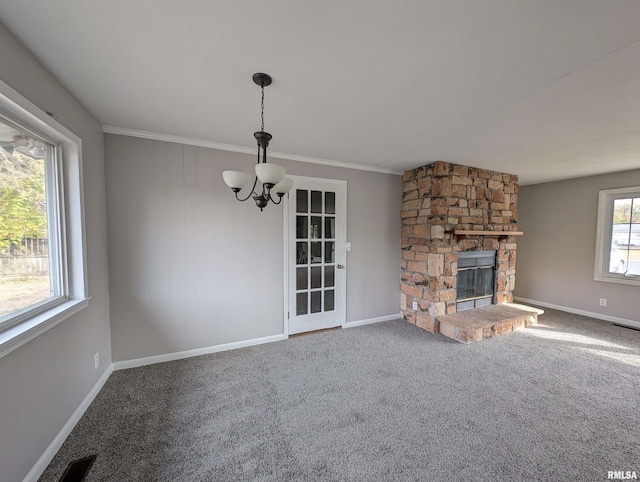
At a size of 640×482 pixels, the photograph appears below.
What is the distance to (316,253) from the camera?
3.57m

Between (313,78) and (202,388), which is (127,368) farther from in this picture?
(313,78)

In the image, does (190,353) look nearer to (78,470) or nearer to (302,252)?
(78,470)

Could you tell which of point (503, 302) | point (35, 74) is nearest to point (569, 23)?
point (35, 74)

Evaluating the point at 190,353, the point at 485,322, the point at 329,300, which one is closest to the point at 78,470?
the point at 190,353

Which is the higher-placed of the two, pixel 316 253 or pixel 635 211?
pixel 635 211

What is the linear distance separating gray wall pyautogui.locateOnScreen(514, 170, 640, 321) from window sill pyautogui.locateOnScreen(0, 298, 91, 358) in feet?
22.0

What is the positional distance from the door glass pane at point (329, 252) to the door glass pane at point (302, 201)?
580mm

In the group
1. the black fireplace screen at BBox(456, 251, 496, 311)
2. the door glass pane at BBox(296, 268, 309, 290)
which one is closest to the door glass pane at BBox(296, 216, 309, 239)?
the door glass pane at BBox(296, 268, 309, 290)

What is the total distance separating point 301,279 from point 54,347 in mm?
2355

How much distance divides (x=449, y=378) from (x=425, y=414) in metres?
0.65

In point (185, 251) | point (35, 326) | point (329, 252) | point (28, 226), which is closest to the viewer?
point (35, 326)

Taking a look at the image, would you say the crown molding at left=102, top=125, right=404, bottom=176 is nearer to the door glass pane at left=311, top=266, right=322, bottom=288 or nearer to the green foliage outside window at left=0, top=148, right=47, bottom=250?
the green foliage outside window at left=0, top=148, right=47, bottom=250

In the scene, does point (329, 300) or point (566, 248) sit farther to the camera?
point (566, 248)

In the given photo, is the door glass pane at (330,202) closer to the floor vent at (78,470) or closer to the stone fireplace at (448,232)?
the stone fireplace at (448,232)
